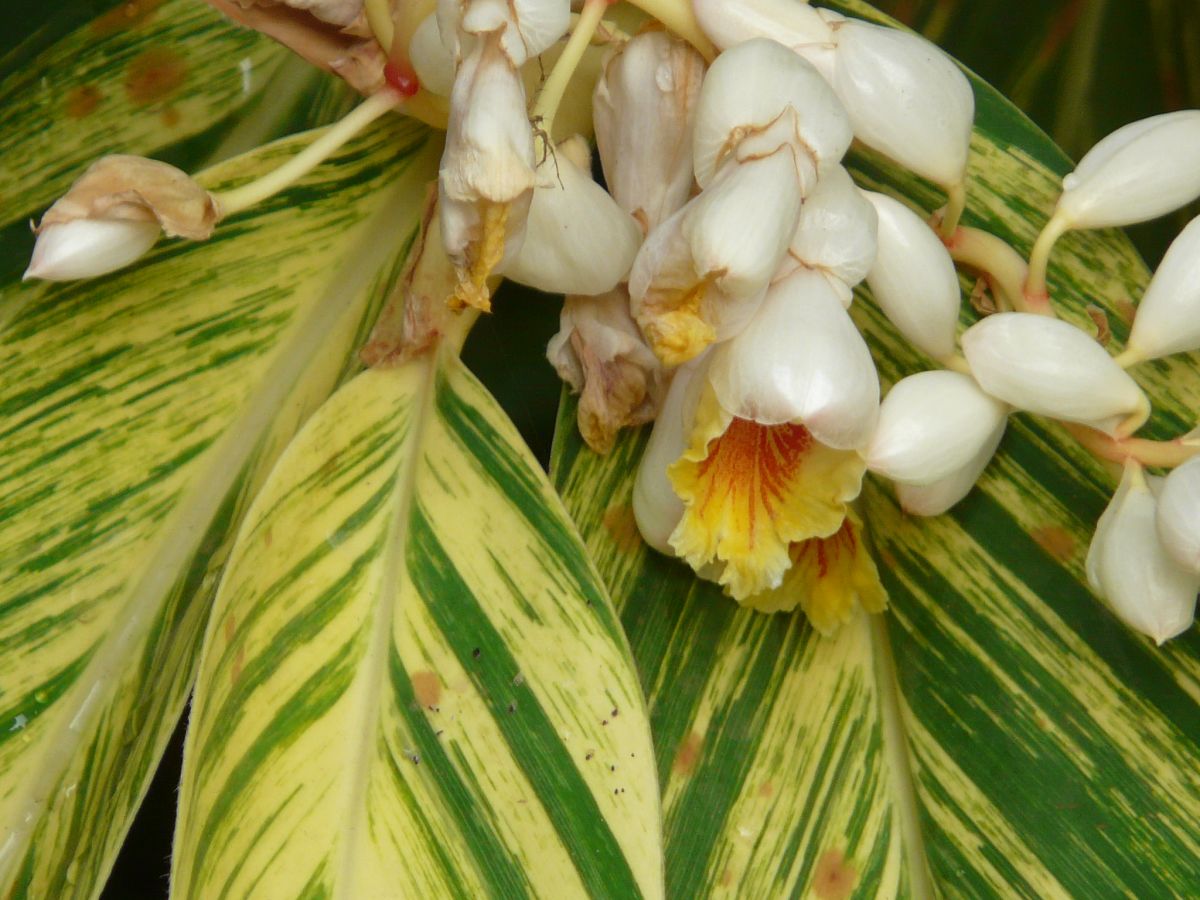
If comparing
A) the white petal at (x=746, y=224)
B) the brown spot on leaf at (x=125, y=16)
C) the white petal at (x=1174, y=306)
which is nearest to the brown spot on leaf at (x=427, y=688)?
the white petal at (x=746, y=224)

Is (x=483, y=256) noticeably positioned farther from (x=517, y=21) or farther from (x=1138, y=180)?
(x=1138, y=180)

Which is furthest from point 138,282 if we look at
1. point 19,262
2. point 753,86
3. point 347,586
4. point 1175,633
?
point 1175,633

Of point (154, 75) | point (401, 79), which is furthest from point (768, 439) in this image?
point (154, 75)

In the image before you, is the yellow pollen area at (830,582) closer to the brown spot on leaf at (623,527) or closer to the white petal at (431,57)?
the brown spot on leaf at (623,527)

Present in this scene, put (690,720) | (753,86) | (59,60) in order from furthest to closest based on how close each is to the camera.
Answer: (59,60) < (690,720) < (753,86)

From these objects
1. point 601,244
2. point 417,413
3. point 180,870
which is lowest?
point 180,870

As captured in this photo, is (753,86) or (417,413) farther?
(417,413)

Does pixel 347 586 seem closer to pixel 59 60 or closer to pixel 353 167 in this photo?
pixel 353 167
